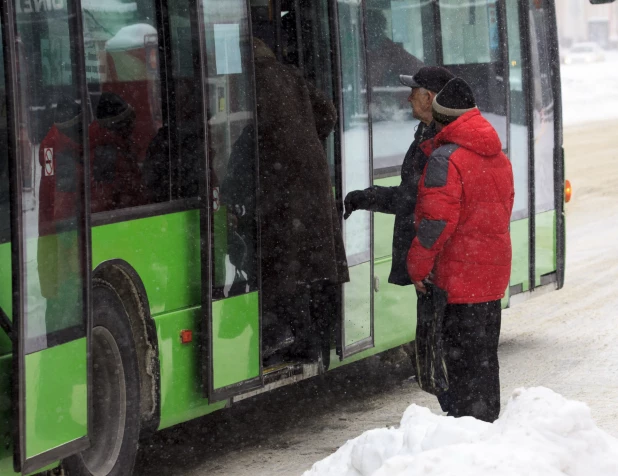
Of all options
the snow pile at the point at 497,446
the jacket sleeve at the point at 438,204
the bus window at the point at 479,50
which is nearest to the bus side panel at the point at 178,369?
the jacket sleeve at the point at 438,204

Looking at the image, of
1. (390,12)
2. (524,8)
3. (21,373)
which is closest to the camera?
(21,373)

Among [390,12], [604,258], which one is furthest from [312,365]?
[604,258]

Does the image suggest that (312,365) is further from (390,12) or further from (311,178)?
(390,12)

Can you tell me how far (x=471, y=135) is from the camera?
6.04 m

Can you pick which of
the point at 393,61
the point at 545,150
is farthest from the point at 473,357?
the point at 545,150

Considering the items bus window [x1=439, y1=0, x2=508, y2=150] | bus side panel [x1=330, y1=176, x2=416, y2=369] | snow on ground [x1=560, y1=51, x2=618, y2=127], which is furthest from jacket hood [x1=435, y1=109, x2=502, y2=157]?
snow on ground [x1=560, y1=51, x2=618, y2=127]

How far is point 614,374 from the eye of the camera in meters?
8.81

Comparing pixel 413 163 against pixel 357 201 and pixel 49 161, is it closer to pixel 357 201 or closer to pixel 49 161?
pixel 357 201

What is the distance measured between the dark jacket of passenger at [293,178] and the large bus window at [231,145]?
198 mm

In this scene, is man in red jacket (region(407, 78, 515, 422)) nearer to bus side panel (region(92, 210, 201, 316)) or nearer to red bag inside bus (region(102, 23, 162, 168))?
bus side panel (region(92, 210, 201, 316))

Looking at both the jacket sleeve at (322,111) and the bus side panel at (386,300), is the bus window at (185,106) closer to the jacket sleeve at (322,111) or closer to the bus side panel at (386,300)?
the jacket sleeve at (322,111)

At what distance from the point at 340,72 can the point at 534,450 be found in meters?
3.60

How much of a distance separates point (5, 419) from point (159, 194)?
5.12ft

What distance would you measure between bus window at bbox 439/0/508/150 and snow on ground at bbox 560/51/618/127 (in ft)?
86.4
